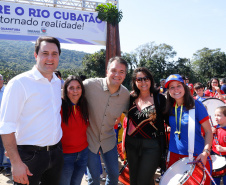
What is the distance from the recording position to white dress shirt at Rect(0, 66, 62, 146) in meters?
1.68

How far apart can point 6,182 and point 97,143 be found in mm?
2723

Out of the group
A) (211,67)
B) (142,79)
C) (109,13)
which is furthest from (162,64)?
(142,79)

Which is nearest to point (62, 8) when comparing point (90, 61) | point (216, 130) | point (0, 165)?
point (0, 165)

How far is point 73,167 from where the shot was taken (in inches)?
97.4

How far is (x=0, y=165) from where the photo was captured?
175 inches

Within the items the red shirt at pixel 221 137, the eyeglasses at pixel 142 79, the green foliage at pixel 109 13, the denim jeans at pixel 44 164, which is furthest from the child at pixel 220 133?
the green foliage at pixel 109 13

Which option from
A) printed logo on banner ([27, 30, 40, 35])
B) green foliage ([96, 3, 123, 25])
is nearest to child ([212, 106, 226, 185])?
green foliage ([96, 3, 123, 25])

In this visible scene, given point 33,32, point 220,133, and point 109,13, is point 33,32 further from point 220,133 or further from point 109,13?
point 220,133

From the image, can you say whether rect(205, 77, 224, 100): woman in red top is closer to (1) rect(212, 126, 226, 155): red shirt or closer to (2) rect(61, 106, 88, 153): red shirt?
(1) rect(212, 126, 226, 155): red shirt

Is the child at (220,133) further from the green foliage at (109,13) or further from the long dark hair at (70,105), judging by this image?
the green foliage at (109,13)

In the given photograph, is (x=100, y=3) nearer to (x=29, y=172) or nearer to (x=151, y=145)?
(x=151, y=145)

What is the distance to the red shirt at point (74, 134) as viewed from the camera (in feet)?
7.94

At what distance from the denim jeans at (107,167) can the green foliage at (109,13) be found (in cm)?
650

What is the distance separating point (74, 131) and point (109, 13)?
21.9ft
